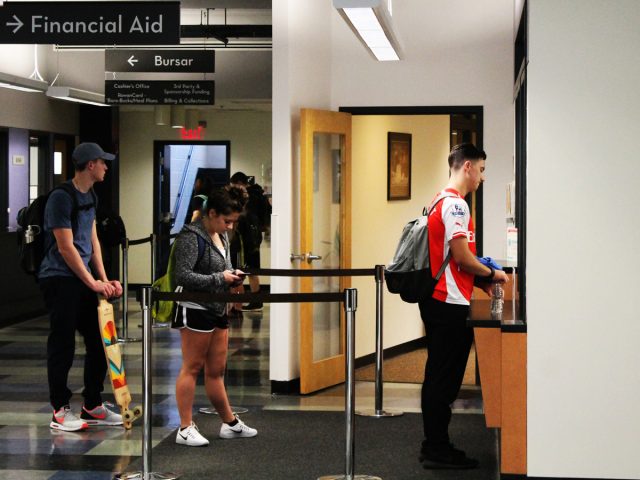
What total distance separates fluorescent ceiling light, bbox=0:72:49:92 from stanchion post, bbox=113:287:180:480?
6652 mm

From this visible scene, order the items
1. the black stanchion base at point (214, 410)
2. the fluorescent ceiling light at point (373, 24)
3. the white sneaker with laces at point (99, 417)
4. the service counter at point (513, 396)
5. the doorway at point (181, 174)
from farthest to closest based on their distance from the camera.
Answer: the doorway at point (181, 174) → the black stanchion base at point (214, 410) → the white sneaker with laces at point (99, 417) → the fluorescent ceiling light at point (373, 24) → the service counter at point (513, 396)

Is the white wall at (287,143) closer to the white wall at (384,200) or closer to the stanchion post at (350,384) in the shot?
the white wall at (384,200)

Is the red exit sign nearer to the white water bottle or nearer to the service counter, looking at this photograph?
the white water bottle

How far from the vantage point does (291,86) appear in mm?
8312

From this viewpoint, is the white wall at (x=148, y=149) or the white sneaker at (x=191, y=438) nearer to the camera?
the white sneaker at (x=191, y=438)

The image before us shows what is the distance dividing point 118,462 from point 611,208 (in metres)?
2.92

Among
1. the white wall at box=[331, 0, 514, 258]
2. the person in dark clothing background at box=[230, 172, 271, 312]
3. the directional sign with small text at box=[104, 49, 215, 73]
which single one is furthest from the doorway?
the white wall at box=[331, 0, 514, 258]

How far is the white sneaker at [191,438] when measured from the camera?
6605mm

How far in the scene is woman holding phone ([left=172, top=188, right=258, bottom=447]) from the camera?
20.8 ft

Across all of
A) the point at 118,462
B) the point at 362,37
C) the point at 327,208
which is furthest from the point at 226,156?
the point at 118,462

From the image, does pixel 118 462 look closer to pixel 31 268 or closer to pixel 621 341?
pixel 31 268

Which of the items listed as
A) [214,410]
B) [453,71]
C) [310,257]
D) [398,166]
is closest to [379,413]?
[214,410]

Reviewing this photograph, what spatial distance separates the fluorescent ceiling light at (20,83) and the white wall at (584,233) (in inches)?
307

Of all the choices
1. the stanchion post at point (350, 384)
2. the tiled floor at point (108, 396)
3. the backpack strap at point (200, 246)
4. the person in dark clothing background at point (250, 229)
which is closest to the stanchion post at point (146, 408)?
the tiled floor at point (108, 396)
